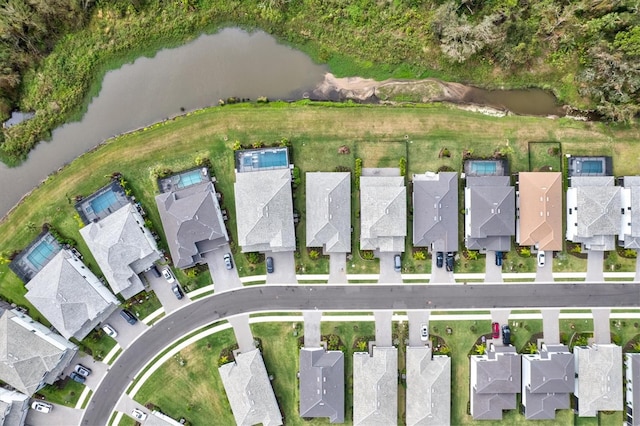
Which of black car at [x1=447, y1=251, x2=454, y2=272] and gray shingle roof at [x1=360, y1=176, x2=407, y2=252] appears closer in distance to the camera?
gray shingle roof at [x1=360, y1=176, x2=407, y2=252]

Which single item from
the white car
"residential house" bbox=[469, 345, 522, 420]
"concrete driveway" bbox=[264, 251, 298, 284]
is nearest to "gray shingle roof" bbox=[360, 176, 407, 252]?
"concrete driveway" bbox=[264, 251, 298, 284]

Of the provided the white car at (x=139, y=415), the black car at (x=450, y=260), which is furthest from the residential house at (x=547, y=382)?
the white car at (x=139, y=415)

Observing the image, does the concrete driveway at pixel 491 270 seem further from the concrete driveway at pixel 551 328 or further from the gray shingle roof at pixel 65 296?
the gray shingle roof at pixel 65 296

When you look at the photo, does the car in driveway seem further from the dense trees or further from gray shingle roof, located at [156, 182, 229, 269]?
gray shingle roof, located at [156, 182, 229, 269]

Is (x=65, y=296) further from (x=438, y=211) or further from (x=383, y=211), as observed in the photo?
(x=438, y=211)

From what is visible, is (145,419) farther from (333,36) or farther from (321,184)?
(333,36)

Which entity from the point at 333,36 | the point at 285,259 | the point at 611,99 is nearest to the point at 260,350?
the point at 285,259

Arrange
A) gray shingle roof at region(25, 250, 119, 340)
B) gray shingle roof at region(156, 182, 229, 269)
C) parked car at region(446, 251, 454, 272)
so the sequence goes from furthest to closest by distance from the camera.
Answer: parked car at region(446, 251, 454, 272)
gray shingle roof at region(156, 182, 229, 269)
gray shingle roof at region(25, 250, 119, 340)

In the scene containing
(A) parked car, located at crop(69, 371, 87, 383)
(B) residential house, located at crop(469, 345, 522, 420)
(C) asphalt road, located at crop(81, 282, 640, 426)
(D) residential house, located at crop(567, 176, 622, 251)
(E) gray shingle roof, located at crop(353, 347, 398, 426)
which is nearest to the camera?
(D) residential house, located at crop(567, 176, 622, 251)
